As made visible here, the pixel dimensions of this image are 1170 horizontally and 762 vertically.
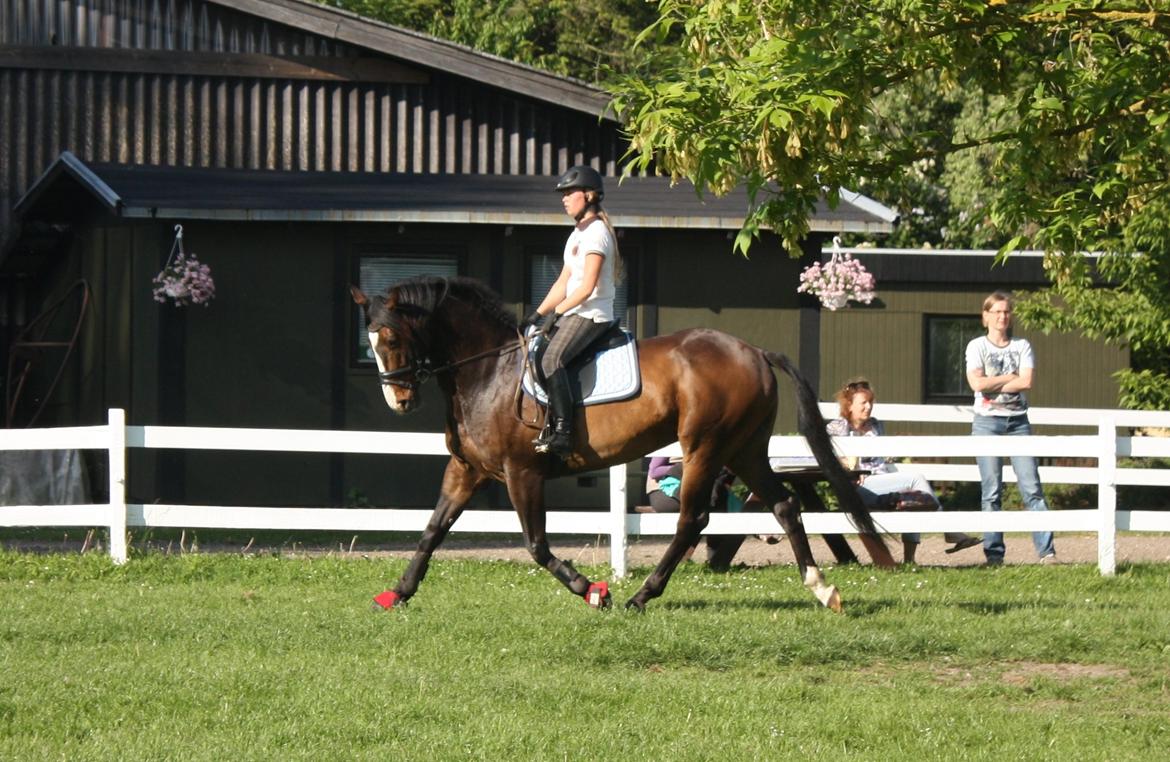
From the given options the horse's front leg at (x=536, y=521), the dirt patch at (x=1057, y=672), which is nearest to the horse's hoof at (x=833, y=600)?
the horse's front leg at (x=536, y=521)

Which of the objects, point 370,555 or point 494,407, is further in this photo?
point 370,555

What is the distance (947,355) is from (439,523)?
54.4 feet

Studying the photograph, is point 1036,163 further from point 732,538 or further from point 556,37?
point 556,37

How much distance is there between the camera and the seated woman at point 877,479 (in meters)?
13.1

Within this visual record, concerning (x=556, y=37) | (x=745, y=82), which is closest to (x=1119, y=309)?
(x=745, y=82)

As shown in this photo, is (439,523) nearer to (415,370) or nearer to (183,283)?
(415,370)

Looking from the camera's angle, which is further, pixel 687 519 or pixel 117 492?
pixel 117 492

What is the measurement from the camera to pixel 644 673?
7.91 meters

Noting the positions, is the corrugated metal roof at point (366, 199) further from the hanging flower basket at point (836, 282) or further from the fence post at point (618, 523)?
the fence post at point (618, 523)

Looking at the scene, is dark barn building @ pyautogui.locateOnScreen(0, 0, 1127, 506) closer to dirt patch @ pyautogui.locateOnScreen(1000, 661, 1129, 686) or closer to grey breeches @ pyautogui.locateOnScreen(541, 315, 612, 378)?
grey breeches @ pyautogui.locateOnScreen(541, 315, 612, 378)

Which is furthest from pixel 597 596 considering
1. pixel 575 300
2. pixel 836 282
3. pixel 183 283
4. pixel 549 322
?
pixel 836 282

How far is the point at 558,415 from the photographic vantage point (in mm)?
9453

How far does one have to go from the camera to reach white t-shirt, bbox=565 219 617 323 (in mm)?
9398

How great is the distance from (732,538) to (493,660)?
15.5ft
